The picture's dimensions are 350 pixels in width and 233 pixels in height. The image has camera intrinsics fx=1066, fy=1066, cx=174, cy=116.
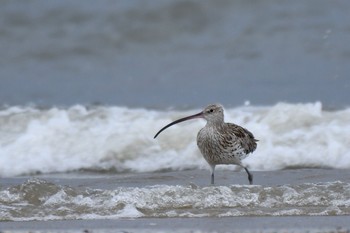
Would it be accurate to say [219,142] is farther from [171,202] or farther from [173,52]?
[173,52]

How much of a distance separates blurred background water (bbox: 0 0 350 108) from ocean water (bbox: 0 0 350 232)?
32 millimetres

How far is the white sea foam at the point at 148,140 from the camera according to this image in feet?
40.6


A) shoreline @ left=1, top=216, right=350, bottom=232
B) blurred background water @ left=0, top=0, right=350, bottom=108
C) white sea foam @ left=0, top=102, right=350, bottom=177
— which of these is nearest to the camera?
shoreline @ left=1, top=216, right=350, bottom=232

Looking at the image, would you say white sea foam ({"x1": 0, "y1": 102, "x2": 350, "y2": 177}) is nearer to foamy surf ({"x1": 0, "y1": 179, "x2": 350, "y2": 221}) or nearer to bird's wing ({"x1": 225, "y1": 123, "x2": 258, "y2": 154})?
bird's wing ({"x1": 225, "y1": 123, "x2": 258, "y2": 154})

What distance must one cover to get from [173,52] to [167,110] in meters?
3.36

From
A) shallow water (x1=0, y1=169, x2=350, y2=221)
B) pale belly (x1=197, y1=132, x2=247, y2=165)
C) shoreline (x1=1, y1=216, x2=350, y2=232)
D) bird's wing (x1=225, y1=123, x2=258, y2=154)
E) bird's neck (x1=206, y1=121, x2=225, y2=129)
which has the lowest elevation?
shoreline (x1=1, y1=216, x2=350, y2=232)

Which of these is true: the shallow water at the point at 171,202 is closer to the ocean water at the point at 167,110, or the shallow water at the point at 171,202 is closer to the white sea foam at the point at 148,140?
the ocean water at the point at 167,110

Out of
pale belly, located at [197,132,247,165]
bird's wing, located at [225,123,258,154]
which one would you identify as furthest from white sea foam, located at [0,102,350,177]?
pale belly, located at [197,132,247,165]

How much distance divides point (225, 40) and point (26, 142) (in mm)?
5679

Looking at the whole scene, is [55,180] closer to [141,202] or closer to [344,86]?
[141,202]

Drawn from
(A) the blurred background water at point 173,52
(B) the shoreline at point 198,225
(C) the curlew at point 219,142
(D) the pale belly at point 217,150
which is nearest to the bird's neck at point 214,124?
(C) the curlew at point 219,142

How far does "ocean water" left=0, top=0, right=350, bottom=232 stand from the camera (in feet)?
29.9

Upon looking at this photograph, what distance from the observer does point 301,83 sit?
1623cm

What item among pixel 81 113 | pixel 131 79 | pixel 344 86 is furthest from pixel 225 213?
pixel 131 79
